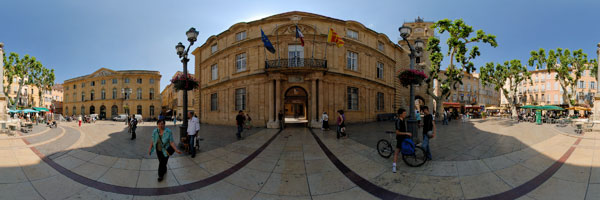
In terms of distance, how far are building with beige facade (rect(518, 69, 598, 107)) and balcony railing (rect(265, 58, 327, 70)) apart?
1740 inches

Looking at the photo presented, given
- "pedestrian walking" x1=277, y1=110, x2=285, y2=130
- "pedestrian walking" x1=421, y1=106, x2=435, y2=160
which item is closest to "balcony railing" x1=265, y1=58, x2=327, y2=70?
"pedestrian walking" x1=277, y1=110, x2=285, y2=130

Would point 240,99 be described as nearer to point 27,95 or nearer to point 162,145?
point 162,145

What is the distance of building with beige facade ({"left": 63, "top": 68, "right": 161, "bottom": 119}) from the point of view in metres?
42.3

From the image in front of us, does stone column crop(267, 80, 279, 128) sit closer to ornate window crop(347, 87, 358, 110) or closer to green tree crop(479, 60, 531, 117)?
ornate window crop(347, 87, 358, 110)

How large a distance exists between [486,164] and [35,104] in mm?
67384

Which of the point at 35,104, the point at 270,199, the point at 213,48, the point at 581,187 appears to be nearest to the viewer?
the point at 270,199

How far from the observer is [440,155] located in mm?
5777

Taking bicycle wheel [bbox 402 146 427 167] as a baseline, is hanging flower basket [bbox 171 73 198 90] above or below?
above

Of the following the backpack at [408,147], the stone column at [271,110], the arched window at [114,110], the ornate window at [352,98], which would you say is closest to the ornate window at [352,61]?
the ornate window at [352,98]

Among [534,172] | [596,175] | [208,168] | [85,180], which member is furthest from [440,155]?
[85,180]

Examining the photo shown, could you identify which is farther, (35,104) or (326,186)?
(35,104)

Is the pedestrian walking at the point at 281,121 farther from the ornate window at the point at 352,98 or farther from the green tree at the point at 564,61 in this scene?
the green tree at the point at 564,61

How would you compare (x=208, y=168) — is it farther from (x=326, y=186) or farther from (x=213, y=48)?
(x=213, y=48)

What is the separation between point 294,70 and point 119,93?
47320 mm
